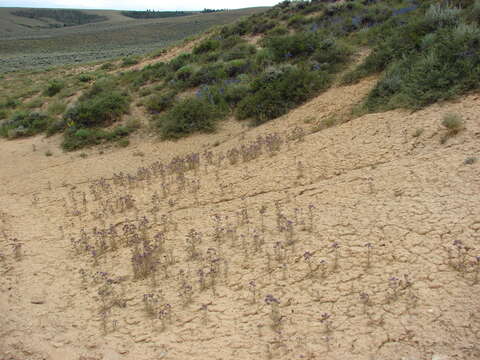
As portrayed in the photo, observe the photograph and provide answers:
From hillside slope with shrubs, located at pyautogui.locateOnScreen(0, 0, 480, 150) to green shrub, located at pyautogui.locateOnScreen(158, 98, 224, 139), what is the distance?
1.2 inches

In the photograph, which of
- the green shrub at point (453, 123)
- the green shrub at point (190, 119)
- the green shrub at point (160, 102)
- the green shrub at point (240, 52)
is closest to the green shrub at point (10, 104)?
the green shrub at point (160, 102)

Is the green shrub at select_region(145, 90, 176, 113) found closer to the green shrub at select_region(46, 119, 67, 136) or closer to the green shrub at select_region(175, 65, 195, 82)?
the green shrub at select_region(175, 65, 195, 82)

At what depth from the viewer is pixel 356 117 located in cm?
849

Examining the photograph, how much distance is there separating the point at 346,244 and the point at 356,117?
4524 mm

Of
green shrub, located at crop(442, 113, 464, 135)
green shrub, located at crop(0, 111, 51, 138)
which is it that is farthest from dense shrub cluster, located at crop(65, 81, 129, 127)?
green shrub, located at crop(442, 113, 464, 135)

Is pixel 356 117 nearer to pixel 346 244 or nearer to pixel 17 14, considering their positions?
pixel 346 244

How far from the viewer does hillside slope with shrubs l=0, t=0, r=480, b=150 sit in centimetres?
798

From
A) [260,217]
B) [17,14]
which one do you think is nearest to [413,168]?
[260,217]

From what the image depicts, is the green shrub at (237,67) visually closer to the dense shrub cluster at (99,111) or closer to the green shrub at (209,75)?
the green shrub at (209,75)

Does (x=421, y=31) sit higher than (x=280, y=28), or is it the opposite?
(x=280, y=28)

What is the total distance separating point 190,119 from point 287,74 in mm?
3240

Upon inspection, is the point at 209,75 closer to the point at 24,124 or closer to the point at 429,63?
the point at 24,124

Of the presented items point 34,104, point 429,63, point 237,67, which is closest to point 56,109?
point 34,104

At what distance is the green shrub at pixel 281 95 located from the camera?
11102 millimetres
